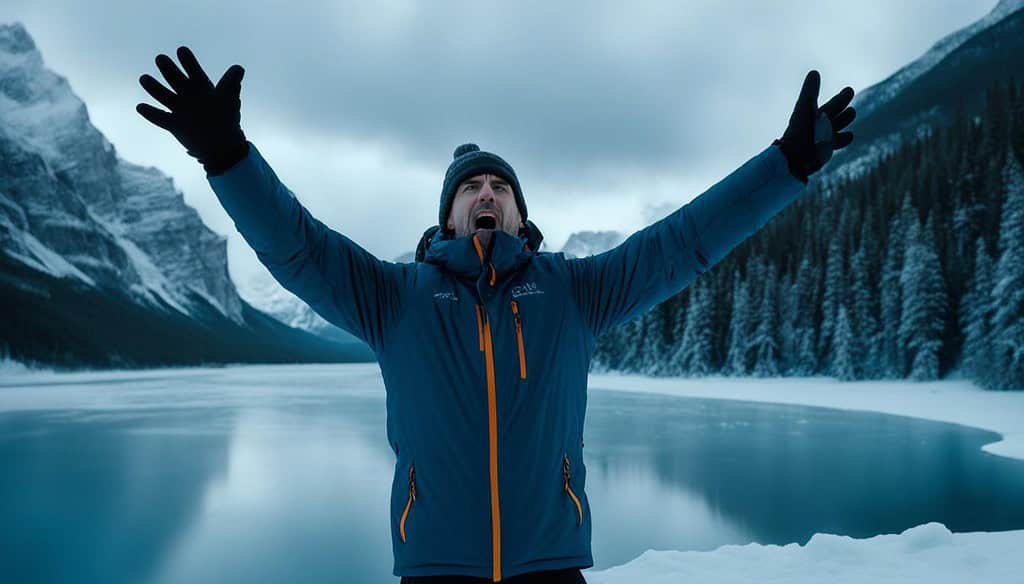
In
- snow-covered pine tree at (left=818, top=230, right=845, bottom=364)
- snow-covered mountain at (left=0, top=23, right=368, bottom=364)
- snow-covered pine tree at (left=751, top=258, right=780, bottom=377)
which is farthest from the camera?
snow-covered mountain at (left=0, top=23, right=368, bottom=364)

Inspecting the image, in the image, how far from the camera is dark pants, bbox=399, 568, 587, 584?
1.79m

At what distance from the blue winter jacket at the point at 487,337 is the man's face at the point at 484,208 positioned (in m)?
0.13

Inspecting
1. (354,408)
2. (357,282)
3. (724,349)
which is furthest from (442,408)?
(724,349)

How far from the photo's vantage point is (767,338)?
47000 millimetres

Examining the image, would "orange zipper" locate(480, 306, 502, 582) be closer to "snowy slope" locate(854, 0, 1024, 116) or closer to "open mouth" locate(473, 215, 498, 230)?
"open mouth" locate(473, 215, 498, 230)

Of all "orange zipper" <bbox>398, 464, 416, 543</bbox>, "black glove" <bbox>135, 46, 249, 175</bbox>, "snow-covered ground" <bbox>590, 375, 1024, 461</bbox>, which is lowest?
"snow-covered ground" <bbox>590, 375, 1024, 461</bbox>

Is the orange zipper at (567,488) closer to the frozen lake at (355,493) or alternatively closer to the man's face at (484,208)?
the man's face at (484,208)

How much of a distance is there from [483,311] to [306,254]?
1.84ft

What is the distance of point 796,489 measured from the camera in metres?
11.6

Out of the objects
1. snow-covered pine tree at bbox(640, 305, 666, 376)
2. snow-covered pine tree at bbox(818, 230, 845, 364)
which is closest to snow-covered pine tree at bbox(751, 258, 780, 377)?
snow-covered pine tree at bbox(818, 230, 845, 364)

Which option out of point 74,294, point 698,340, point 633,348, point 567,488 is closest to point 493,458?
point 567,488

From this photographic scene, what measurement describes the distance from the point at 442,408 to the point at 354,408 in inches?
1136

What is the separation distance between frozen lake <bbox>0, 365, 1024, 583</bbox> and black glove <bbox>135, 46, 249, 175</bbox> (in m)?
6.85

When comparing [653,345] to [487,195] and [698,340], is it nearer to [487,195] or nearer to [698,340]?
[698,340]
